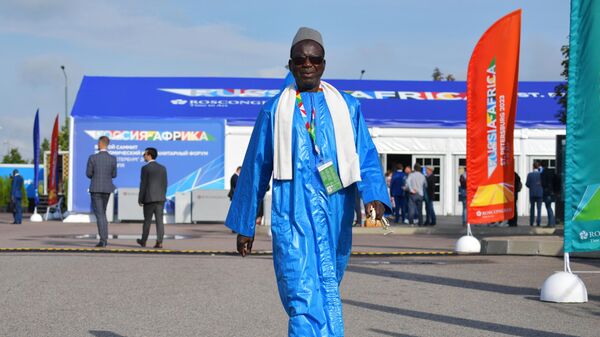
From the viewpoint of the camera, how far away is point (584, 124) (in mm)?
9336

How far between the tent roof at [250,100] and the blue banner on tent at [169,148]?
470 mm

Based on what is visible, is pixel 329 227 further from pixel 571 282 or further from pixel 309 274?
pixel 571 282

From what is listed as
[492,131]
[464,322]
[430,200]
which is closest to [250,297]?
[464,322]

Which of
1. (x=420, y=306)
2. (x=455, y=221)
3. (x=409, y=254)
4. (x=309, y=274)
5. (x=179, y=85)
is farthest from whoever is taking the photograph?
(x=179, y=85)

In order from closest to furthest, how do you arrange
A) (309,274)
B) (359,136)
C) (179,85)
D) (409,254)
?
1. (309,274)
2. (359,136)
3. (409,254)
4. (179,85)

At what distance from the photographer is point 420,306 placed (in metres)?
8.95

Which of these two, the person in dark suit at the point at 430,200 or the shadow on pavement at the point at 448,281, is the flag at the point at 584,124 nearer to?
the shadow on pavement at the point at 448,281

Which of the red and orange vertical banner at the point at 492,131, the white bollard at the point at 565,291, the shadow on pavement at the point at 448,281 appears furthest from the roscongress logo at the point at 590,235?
the red and orange vertical banner at the point at 492,131

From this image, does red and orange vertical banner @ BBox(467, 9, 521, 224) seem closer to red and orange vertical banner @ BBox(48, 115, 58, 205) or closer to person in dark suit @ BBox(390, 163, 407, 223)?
person in dark suit @ BBox(390, 163, 407, 223)

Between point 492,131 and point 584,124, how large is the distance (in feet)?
22.3

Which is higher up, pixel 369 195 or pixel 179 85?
pixel 179 85

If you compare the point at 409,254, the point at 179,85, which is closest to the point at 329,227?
the point at 409,254

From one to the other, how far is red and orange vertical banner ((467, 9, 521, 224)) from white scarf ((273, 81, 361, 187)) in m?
11.2

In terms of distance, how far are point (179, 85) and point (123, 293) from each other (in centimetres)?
2508
